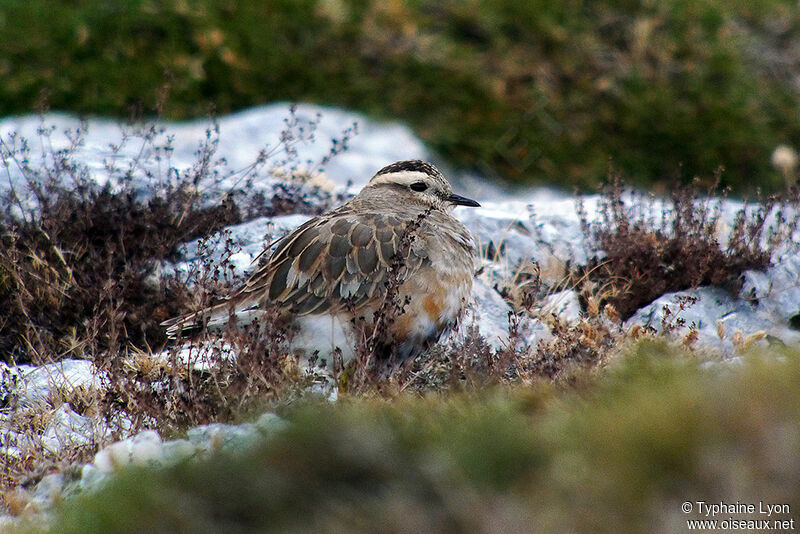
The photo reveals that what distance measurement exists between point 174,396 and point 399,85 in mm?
8914

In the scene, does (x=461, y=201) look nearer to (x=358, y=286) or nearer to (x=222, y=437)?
(x=358, y=286)

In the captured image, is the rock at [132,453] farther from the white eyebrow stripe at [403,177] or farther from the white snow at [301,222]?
the white eyebrow stripe at [403,177]

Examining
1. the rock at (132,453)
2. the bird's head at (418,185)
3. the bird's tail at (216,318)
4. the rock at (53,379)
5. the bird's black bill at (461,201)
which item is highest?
the bird's head at (418,185)

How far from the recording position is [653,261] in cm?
822

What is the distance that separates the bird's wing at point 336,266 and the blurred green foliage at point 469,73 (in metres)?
6.59

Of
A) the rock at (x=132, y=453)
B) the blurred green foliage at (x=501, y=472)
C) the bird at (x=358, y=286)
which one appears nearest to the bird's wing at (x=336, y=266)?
the bird at (x=358, y=286)

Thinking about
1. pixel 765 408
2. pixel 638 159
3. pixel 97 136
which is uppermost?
pixel 97 136

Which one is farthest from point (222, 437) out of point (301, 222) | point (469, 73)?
point (469, 73)

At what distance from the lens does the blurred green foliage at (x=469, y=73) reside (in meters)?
13.3

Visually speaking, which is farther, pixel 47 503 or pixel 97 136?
pixel 97 136

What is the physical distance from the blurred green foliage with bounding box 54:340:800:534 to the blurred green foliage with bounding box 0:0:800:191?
9.44 metres

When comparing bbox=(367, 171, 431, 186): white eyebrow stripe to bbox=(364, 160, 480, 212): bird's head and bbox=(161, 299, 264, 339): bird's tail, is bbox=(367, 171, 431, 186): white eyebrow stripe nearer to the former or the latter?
bbox=(364, 160, 480, 212): bird's head

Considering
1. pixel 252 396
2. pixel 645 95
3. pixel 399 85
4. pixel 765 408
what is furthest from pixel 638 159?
pixel 765 408

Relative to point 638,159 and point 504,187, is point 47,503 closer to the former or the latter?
point 504,187
